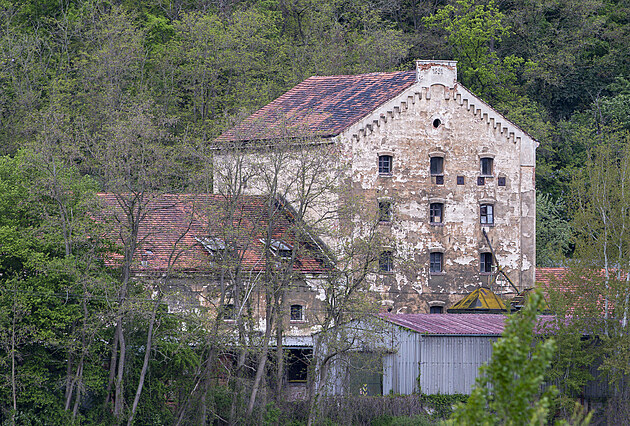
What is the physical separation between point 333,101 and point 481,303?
39.1 ft

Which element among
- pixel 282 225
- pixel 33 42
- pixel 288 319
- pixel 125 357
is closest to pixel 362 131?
pixel 282 225

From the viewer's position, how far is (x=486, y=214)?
46000mm

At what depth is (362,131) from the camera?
1705 inches

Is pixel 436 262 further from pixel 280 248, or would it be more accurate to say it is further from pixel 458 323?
pixel 280 248

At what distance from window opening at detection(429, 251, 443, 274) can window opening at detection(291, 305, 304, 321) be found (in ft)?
26.2

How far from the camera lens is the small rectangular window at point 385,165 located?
44.0 m

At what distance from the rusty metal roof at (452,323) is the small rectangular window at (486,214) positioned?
18.4 feet

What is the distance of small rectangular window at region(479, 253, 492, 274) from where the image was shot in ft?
149


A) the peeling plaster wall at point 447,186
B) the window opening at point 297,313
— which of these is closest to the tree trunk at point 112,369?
the window opening at point 297,313

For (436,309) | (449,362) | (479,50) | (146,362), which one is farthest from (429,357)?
(479,50)

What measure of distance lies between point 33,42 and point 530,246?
31.4 m

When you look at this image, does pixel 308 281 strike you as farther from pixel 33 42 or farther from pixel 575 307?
pixel 33 42

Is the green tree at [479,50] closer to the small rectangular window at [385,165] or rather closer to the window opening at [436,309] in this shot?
the small rectangular window at [385,165]

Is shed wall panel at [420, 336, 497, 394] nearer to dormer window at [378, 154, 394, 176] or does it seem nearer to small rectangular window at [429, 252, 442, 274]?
small rectangular window at [429, 252, 442, 274]
